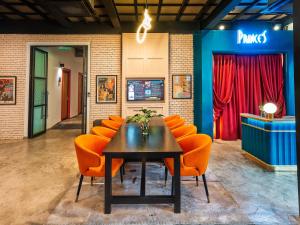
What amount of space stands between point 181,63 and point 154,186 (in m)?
4.86

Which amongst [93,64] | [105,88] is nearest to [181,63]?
[105,88]

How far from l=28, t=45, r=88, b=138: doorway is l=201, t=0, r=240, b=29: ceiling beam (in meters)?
3.88

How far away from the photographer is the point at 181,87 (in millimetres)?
7242

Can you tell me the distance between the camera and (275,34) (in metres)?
6.77

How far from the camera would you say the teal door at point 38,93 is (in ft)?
23.9

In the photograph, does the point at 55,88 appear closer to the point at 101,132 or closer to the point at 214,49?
the point at 214,49

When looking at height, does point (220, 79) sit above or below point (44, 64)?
below

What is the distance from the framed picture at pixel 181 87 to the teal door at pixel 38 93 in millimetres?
4636

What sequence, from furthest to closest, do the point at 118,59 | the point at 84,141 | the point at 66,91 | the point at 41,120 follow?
the point at 66,91
the point at 41,120
the point at 118,59
the point at 84,141

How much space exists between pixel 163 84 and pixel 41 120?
15.3 feet

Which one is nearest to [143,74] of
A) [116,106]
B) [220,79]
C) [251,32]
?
[116,106]

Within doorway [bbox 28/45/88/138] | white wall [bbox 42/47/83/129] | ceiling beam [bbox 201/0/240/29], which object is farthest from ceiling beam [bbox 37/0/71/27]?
ceiling beam [bbox 201/0/240/29]

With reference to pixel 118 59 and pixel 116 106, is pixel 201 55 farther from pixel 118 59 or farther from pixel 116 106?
pixel 116 106

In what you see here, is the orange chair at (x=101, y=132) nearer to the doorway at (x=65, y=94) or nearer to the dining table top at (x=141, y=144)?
the dining table top at (x=141, y=144)
